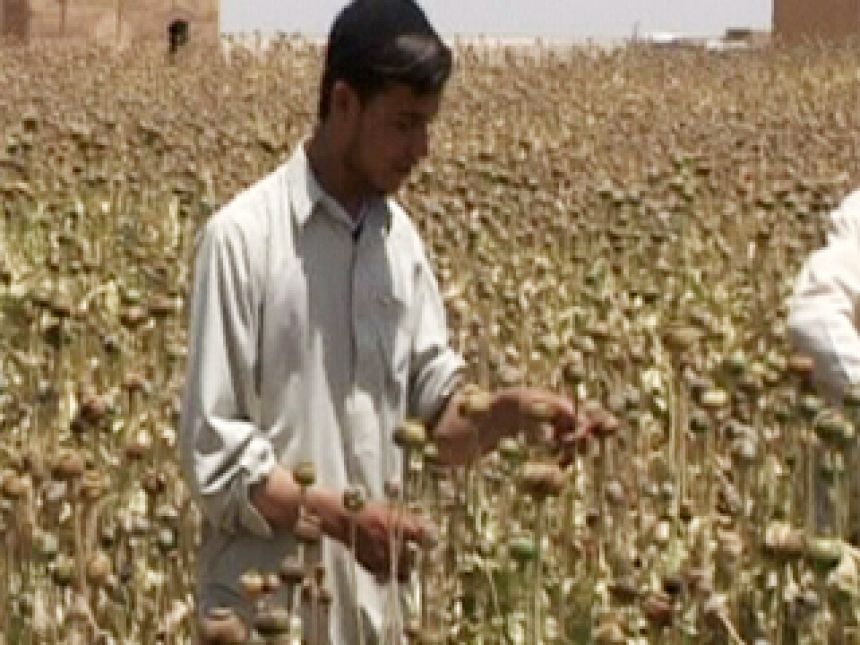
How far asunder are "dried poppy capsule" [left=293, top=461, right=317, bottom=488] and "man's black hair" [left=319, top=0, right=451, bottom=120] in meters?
0.44

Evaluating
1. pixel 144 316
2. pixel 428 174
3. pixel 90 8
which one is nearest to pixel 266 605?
pixel 144 316

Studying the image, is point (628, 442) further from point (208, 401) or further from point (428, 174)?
point (428, 174)

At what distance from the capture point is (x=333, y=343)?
3596mm

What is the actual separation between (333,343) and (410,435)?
16cm

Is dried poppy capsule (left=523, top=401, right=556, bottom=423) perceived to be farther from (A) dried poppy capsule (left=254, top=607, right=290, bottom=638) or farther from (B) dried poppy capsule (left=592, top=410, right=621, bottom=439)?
(A) dried poppy capsule (left=254, top=607, right=290, bottom=638)

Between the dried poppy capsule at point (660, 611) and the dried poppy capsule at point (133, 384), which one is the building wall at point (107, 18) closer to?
the dried poppy capsule at point (133, 384)

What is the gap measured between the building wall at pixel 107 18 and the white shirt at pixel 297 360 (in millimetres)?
17777

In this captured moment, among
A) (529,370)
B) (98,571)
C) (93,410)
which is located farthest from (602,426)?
(529,370)

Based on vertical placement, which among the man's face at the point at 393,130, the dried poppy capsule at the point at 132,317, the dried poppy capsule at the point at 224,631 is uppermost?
the man's face at the point at 393,130

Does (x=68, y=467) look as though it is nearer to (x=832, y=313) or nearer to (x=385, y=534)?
(x=385, y=534)

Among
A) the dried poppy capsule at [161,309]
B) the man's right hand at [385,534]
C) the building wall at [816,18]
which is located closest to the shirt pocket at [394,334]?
the man's right hand at [385,534]

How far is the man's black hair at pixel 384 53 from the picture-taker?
3490 millimetres

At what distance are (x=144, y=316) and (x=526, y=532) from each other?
3.87 ft

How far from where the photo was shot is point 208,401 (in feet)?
11.3
